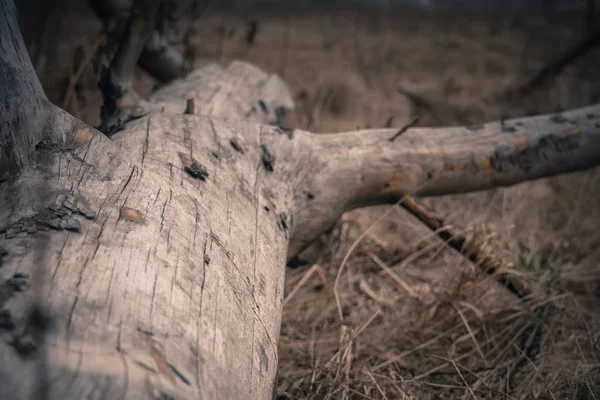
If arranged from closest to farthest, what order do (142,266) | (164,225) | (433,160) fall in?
(142,266) < (164,225) < (433,160)

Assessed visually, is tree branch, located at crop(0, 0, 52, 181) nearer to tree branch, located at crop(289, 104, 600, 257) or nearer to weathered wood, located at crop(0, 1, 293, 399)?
weathered wood, located at crop(0, 1, 293, 399)

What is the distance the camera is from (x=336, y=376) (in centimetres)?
163

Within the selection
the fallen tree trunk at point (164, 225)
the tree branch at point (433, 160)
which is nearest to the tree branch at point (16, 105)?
the fallen tree trunk at point (164, 225)

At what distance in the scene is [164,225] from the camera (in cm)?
118

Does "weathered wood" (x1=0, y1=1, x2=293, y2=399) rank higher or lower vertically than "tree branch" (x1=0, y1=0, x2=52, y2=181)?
lower

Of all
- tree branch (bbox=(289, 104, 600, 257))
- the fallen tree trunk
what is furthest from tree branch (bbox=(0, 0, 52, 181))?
tree branch (bbox=(289, 104, 600, 257))

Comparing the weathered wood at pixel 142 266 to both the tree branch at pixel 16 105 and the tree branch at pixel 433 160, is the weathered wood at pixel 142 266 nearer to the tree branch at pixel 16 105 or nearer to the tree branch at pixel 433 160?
the tree branch at pixel 16 105

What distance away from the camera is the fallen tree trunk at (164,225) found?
87cm

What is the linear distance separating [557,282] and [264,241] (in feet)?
5.01

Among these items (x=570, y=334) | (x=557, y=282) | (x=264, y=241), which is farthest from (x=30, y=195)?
(x=557, y=282)

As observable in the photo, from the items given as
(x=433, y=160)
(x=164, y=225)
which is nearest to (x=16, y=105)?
(x=164, y=225)

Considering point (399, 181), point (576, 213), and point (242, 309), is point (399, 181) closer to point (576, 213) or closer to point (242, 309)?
point (242, 309)

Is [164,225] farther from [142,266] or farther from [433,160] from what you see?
[433,160]

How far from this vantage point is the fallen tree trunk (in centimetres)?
87
